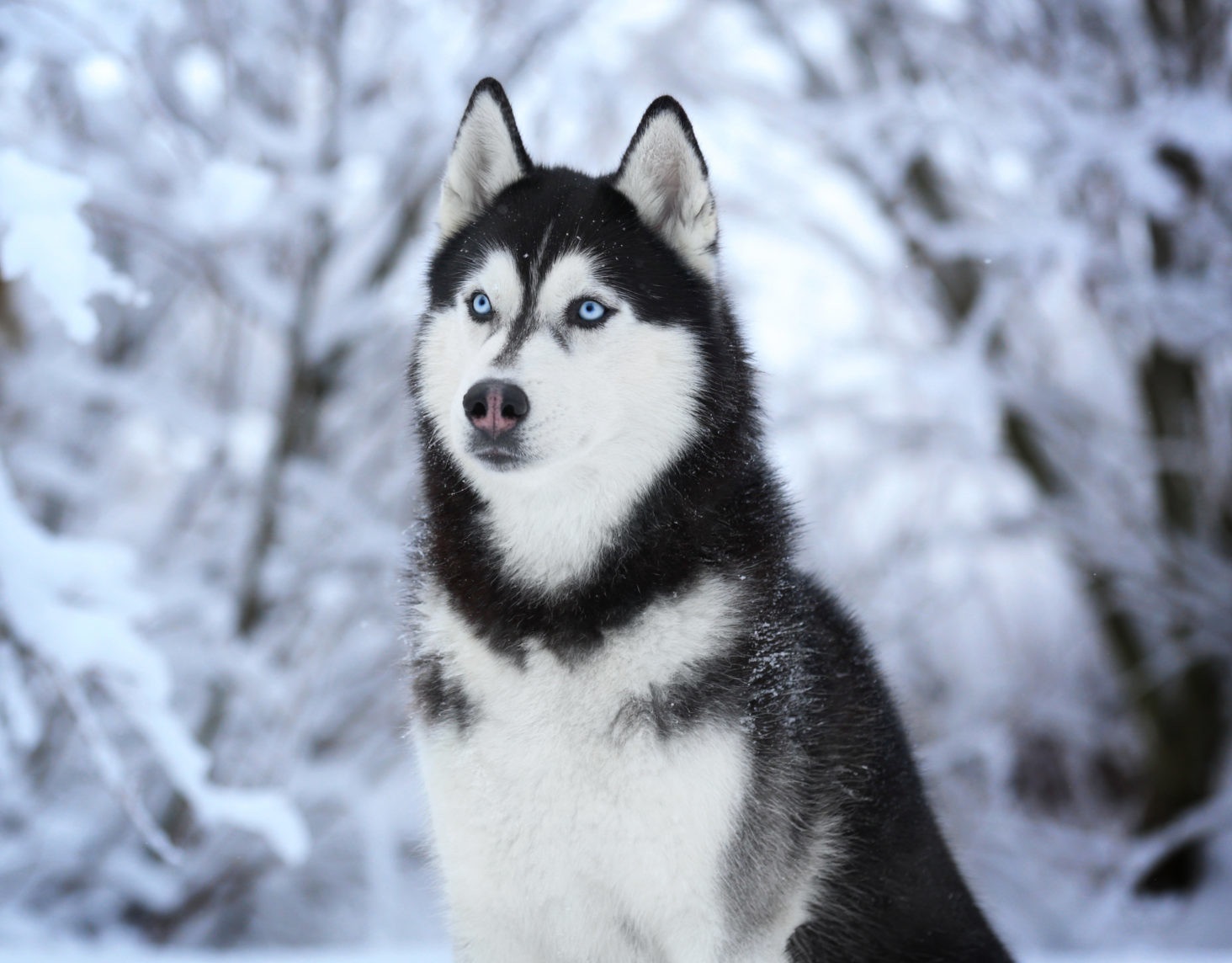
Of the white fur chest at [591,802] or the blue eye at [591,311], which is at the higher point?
the blue eye at [591,311]

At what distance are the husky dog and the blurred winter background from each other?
7.87 feet

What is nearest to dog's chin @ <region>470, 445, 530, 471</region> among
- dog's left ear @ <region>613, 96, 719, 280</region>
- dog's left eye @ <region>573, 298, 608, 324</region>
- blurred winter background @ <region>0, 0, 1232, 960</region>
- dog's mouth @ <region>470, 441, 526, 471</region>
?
dog's mouth @ <region>470, 441, 526, 471</region>

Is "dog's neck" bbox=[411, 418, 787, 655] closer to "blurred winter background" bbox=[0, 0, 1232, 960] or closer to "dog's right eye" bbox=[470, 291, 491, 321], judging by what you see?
"dog's right eye" bbox=[470, 291, 491, 321]

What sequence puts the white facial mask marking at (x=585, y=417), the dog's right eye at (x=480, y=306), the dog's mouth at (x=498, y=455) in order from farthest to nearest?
the dog's right eye at (x=480, y=306)
the white facial mask marking at (x=585, y=417)
the dog's mouth at (x=498, y=455)

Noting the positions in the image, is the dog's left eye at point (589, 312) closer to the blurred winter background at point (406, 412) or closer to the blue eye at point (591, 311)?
the blue eye at point (591, 311)

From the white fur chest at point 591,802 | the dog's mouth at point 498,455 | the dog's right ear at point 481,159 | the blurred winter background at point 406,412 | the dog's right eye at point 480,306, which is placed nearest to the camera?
the white fur chest at point 591,802

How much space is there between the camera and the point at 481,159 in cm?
238

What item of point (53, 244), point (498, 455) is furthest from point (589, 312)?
point (53, 244)

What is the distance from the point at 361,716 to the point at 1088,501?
4521 mm

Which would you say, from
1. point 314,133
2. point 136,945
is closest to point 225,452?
point 314,133

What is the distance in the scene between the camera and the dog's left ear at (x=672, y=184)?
86.0 inches

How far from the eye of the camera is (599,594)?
6.64 ft

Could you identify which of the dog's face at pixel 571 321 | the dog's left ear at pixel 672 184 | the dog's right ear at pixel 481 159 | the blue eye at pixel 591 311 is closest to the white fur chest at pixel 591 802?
the dog's face at pixel 571 321

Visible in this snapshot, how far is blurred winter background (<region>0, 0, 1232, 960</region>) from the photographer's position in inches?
211
